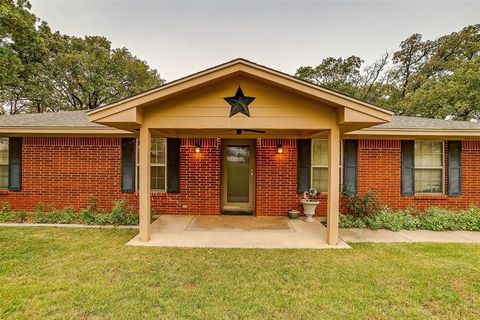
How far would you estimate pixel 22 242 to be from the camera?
4.63 m

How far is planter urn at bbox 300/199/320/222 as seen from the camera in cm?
653

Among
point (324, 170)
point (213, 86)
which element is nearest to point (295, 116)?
point (213, 86)

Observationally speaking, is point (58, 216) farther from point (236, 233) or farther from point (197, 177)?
point (236, 233)

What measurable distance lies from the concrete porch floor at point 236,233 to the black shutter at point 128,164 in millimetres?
1447

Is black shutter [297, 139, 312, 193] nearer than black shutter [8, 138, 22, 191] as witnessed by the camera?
No

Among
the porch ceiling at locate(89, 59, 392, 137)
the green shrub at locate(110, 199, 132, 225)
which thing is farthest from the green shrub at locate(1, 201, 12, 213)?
the porch ceiling at locate(89, 59, 392, 137)

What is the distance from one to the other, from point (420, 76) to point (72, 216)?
23.0 m

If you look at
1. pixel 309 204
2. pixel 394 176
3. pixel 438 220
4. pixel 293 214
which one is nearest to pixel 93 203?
pixel 293 214

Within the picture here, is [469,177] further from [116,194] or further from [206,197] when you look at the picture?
[116,194]

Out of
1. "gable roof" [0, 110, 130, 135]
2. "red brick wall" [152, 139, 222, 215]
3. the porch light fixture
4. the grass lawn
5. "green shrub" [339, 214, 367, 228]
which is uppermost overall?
"gable roof" [0, 110, 130, 135]

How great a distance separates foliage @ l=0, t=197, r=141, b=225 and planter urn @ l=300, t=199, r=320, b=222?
4590 mm

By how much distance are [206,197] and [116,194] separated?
8.87 ft

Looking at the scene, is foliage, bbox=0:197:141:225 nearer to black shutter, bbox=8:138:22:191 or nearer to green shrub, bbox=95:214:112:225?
green shrub, bbox=95:214:112:225

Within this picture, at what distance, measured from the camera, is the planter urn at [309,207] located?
653 cm
